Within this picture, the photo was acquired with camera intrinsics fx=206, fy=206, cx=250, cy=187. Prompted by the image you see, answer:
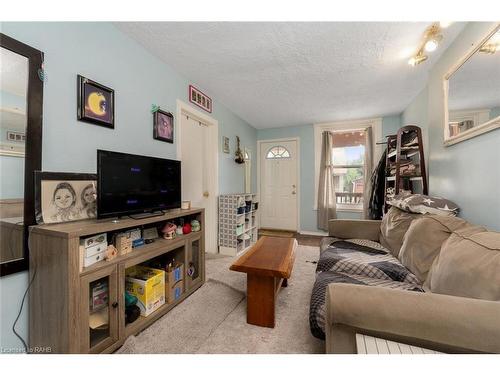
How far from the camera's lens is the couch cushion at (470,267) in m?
0.85

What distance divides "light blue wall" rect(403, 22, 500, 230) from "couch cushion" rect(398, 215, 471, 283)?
22cm

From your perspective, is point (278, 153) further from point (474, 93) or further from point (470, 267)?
point (470, 267)

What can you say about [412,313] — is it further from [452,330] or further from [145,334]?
[145,334]

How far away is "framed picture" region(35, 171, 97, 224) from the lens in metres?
1.18

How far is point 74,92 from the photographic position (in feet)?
4.53

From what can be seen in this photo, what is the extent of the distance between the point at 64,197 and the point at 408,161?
3508 millimetres

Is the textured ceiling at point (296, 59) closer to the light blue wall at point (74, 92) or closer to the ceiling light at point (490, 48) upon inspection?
the light blue wall at point (74, 92)

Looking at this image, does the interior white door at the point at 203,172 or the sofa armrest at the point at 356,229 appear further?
the interior white door at the point at 203,172

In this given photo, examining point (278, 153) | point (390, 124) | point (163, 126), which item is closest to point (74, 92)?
point (163, 126)

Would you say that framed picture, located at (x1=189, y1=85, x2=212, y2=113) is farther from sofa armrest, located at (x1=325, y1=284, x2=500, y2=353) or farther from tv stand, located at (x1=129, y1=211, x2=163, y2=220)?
sofa armrest, located at (x1=325, y1=284, x2=500, y2=353)

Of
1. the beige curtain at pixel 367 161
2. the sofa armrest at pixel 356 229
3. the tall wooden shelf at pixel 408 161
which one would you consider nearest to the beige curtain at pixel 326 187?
the beige curtain at pixel 367 161

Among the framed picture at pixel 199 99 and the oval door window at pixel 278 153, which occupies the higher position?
the framed picture at pixel 199 99

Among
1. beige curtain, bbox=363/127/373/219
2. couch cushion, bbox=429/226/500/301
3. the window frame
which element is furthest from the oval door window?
couch cushion, bbox=429/226/500/301

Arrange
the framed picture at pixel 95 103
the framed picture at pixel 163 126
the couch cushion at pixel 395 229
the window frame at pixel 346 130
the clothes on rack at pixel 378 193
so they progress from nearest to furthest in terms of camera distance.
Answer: the framed picture at pixel 95 103
the couch cushion at pixel 395 229
the framed picture at pixel 163 126
the clothes on rack at pixel 378 193
the window frame at pixel 346 130
